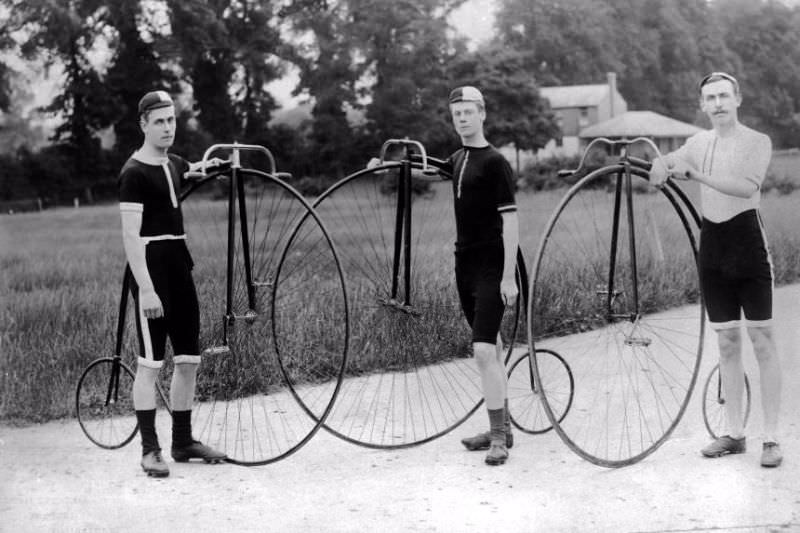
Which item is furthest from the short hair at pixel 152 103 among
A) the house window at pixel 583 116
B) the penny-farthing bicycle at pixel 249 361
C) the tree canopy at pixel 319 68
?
the house window at pixel 583 116

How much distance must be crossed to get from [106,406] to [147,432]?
73 centimetres

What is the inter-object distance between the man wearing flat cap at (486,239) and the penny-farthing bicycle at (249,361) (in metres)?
0.65

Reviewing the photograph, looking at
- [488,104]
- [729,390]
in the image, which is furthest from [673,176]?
[488,104]

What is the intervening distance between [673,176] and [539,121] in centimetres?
539

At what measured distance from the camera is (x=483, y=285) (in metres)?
4.49

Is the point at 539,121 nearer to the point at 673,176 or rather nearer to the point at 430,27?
the point at 430,27

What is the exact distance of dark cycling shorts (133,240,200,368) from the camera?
14.3ft

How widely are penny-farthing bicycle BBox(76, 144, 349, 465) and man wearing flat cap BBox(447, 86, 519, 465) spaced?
653 mm

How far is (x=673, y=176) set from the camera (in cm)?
434

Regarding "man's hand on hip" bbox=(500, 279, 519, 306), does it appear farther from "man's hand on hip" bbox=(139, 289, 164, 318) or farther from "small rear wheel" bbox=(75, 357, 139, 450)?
"small rear wheel" bbox=(75, 357, 139, 450)

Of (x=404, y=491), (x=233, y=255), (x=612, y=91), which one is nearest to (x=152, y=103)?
(x=233, y=255)

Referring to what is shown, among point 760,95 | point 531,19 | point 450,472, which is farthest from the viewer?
point 531,19

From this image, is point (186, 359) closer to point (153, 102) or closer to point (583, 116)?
point (153, 102)

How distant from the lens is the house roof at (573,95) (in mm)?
8812
